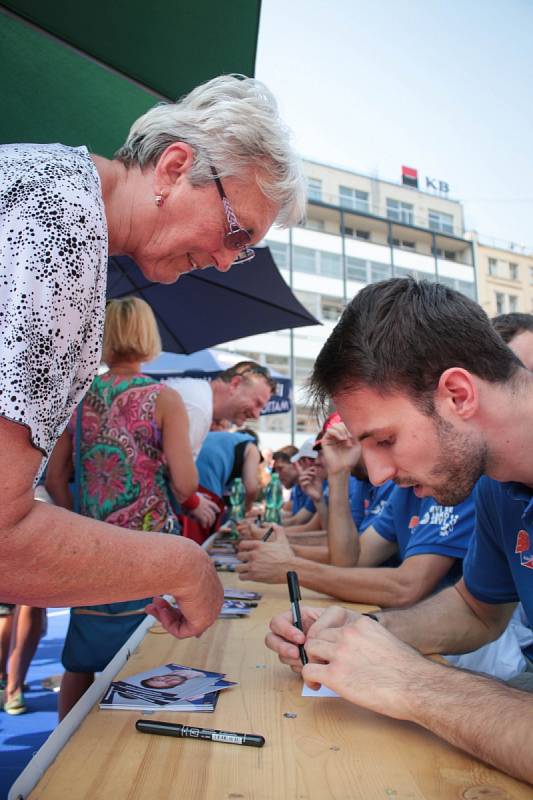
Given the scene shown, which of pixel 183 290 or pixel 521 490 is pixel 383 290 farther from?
pixel 183 290

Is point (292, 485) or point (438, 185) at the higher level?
point (438, 185)

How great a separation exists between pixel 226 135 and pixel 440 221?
39.8 meters

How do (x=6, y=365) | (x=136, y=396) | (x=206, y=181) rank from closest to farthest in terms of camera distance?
(x=6, y=365), (x=206, y=181), (x=136, y=396)

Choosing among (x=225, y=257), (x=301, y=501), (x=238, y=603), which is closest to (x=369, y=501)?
(x=238, y=603)

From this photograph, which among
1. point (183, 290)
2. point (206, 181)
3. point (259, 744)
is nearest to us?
point (259, 744)

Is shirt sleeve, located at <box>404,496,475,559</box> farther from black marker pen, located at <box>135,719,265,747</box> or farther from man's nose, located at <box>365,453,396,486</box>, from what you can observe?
black marker pen, located at <box>135,719,265,747</box>

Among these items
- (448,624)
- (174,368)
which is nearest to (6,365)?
(448,624)

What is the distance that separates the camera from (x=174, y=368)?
6.50 meters

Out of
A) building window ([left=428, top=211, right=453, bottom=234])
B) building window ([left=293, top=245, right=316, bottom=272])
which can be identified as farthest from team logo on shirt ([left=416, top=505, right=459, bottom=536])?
building window ([left=428, top=211, right=453, bottom=234])

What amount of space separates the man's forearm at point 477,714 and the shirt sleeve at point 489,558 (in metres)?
0.64

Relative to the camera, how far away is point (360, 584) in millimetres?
2162

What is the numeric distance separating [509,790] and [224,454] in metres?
3.82

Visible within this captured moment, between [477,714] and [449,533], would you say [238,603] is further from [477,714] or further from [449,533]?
[477,714]

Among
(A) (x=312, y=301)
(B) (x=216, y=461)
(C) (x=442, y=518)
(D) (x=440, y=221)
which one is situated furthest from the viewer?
(D) (x=440, y=221)
